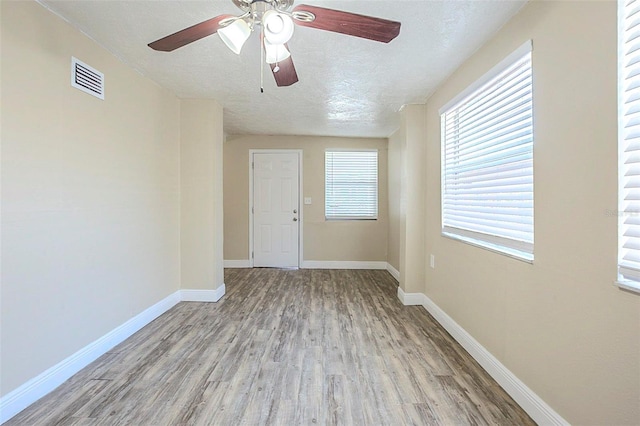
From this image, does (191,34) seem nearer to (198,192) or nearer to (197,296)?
(198,192)

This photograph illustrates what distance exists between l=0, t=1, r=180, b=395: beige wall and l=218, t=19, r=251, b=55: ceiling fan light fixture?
3.83 ft

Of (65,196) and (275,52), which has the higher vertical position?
(275,52)

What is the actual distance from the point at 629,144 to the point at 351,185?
13.2 feet

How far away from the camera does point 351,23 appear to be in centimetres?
131

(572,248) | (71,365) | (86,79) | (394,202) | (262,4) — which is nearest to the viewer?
(572,248)

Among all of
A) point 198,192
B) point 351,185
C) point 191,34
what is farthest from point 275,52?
point 351,185

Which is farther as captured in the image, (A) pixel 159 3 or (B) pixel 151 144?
(B) pixel 151 144

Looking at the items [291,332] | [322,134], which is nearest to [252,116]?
[322,134]

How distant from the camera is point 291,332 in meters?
2.56

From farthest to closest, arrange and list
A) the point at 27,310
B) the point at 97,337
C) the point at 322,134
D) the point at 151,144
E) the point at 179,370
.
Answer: the point at 322,134
the point at 151,144
the point at 97,337
the point at 179,370
the point at 27,310

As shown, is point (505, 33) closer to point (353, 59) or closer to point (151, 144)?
point (353, 59)

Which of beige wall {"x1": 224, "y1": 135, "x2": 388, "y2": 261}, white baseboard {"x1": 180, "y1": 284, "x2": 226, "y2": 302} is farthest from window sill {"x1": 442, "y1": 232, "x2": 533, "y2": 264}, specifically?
white baseboard {"x1": 180, "y1": 284, "x2": 226, "y2": 302}

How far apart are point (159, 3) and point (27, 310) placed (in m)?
1.89

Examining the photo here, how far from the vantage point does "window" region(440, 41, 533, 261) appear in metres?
1.65
